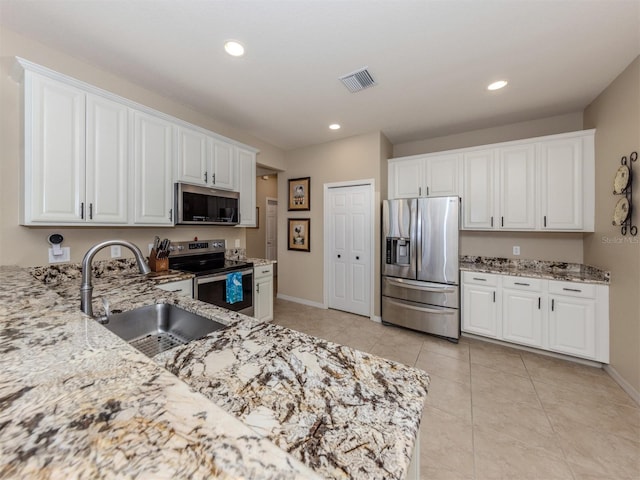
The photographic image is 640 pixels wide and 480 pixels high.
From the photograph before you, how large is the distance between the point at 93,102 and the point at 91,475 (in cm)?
269

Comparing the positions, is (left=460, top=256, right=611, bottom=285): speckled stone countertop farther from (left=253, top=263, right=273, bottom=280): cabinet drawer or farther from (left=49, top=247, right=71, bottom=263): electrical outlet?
(left=49, top=247, right=71, bottom=263): electrical outlet

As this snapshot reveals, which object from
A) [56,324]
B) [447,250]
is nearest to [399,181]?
[447,250]

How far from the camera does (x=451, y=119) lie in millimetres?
3234

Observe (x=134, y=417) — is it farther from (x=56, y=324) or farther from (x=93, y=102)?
(x=93, y=102)

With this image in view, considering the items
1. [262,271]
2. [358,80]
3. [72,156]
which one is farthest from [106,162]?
[358,80]

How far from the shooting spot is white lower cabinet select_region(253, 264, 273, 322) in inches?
124

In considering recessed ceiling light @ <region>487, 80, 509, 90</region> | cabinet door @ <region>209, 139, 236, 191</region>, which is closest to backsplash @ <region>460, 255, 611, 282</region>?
recessed ceiling light @ <region>487, 80, 509, 90</region>

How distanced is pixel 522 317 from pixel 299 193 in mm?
3476

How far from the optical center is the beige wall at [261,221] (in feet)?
20.1

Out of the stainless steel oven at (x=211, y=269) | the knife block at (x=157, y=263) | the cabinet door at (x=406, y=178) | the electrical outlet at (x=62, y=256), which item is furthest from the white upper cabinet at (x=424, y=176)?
the electrical outlet at (x=62, y=256)

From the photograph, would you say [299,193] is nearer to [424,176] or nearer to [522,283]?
[424,176]

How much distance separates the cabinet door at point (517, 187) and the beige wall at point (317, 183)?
150 cm

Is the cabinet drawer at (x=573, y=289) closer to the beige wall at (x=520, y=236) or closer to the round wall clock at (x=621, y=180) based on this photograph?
the beige wall at (x=520, y=236)

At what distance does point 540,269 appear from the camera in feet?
10.2
